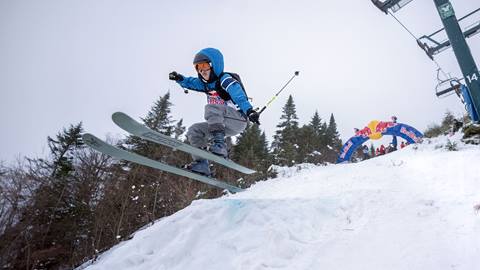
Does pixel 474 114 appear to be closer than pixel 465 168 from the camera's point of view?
No

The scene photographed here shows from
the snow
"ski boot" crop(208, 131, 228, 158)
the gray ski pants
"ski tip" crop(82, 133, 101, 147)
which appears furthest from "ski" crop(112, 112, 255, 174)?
the snow

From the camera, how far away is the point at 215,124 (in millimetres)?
5113

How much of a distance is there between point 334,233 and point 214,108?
2804mm

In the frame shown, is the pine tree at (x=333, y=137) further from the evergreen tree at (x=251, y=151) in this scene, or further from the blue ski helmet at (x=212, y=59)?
the blue ski helmet at (x=212, y=59)

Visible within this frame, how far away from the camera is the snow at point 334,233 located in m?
2.99

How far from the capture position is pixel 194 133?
5.33 m

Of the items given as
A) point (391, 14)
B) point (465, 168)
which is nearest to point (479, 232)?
point (465, 168)

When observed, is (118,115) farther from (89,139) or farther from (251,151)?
(251,151)

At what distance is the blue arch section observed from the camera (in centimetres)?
1473

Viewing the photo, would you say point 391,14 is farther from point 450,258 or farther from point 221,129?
point 450,258

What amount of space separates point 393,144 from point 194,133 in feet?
48.3

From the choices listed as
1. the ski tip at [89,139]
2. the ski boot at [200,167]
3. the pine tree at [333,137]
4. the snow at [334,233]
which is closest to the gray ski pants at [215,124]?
the ski boot at [200,167]

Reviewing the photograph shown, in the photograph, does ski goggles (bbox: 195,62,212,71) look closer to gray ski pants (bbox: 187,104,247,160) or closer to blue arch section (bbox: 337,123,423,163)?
gray ski pants (bbox: 187,104,247,160)

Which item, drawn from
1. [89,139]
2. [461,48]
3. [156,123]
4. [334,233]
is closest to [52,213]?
[156,123]
